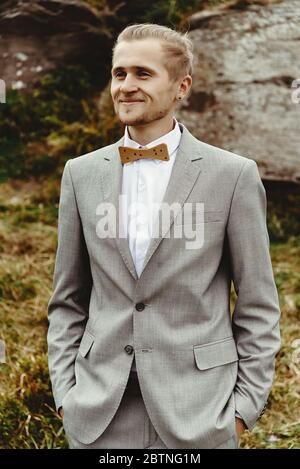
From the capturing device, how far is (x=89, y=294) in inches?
112

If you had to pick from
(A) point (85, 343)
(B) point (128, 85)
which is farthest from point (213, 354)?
(B) point (128, 85)

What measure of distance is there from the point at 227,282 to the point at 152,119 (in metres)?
0.66

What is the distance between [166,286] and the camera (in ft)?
8.07

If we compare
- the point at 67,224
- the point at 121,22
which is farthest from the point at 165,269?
the point at 121,22

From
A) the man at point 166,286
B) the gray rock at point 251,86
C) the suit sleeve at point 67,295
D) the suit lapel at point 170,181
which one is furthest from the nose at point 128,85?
the gray rock at point 251,86

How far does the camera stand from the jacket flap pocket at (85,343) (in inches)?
103

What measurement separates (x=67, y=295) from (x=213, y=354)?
0.64 metres

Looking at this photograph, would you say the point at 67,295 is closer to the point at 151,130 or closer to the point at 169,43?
the point at 151,130

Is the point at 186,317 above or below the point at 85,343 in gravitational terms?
above

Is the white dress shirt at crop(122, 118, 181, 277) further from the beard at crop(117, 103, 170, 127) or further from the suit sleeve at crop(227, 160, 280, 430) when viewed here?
the suit sleeve at crop(227, 160, 280, 430)

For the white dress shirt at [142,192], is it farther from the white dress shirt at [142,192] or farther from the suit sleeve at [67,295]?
the suit sleeve at [67,295]

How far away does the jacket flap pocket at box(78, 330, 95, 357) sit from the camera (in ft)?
8.56

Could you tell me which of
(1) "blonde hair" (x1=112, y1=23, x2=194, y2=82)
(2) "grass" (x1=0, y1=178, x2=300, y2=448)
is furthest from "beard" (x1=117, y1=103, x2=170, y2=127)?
(2) "grass" (x1=0, y1=178, x2=300, y2=448)

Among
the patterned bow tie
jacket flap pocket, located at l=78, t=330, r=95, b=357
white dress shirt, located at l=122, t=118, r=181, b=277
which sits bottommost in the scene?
jacket flap pocket, located at l=78, t=330, r=95, b=357
